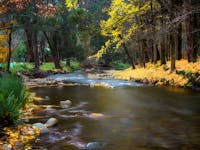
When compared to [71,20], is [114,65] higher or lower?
lower

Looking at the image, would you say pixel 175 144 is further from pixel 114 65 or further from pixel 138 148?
pixel 114 65

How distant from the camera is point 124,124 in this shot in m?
9.98

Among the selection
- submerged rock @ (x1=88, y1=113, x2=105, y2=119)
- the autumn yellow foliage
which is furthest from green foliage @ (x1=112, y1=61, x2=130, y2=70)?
submerged rock @ (x1=88, y1=113, x2=105, y2=119)

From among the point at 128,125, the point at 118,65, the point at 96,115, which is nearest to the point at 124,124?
the point at 128,125

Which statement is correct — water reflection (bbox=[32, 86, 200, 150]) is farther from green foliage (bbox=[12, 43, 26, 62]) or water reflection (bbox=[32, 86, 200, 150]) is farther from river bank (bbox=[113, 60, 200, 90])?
green foliage (bbox=[12, 43, 26, 62])

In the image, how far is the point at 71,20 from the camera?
38.5 meters

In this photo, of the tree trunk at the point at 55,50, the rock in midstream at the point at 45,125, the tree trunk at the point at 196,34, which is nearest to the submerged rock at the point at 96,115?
the rock in midstream at the point at 45,125

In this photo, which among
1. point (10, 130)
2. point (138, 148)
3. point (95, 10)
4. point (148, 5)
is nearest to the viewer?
point (138, 148)

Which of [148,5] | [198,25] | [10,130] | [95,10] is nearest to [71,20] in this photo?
[148,5]

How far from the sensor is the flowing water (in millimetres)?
7816

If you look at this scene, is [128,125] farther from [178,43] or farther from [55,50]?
[55,50]

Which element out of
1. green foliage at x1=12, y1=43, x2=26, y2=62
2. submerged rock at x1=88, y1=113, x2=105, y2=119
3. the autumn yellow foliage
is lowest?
submerged rock at x1=88, y1=113, x2=105, y2=119

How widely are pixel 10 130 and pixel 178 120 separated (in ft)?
15.7

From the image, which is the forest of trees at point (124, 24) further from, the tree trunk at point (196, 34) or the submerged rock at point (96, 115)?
the submerged rock at point (96, 115)
